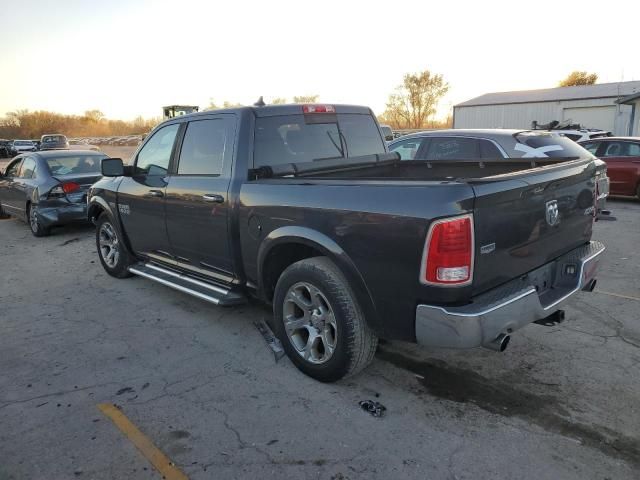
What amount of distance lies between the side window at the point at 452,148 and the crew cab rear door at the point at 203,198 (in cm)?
386

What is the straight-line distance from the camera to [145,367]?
3828mm

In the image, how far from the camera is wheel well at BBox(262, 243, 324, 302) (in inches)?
141

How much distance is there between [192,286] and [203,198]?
866mm

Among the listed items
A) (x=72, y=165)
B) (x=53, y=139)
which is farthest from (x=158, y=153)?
(x=53, y=139)

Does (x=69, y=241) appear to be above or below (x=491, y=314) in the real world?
below

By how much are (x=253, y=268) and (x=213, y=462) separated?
158cm

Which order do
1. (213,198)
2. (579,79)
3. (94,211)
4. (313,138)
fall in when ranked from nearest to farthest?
(213,198)
(313,138)
(94,211)
(579,79)

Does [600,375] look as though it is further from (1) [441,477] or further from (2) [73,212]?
(2) [73,212]

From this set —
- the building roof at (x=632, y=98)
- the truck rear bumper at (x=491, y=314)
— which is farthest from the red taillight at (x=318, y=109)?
the building roof at (x=632, y=98)

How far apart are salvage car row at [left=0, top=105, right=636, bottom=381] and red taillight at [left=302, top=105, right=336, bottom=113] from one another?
0.12 feet

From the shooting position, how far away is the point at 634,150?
11.5 meters

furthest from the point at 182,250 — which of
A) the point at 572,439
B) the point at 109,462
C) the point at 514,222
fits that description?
the point at 572,439

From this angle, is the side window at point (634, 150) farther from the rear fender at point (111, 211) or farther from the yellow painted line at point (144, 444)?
the yellow painted line at point (144, 444)

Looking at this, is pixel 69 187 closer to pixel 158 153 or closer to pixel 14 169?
pixel 14 169
